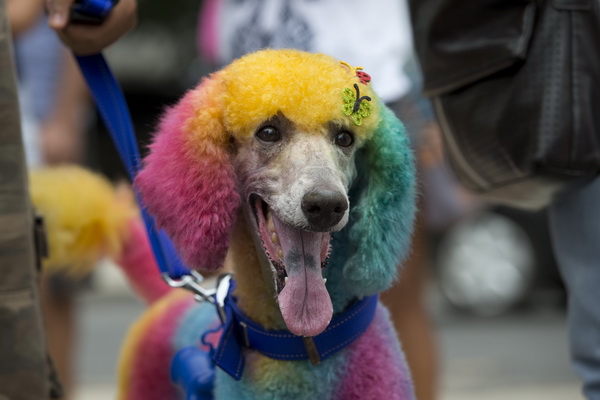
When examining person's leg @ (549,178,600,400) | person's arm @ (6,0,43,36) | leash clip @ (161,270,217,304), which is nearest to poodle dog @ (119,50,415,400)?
leash clip @ (161,270,217,304)

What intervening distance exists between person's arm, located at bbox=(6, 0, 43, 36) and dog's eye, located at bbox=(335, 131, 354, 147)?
5.72ft

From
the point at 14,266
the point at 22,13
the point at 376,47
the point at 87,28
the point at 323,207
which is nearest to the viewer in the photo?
the point at 323,207

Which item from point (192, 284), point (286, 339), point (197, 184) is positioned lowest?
point (192, 284)

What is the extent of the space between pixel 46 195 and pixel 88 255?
0.20 metres

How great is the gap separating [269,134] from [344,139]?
158 millimetres

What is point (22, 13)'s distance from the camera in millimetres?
3234

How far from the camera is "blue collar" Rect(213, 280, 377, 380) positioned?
1937 mm

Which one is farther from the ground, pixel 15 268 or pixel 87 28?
pixel 87 28

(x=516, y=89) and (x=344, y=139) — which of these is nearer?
(x=344, y=139)

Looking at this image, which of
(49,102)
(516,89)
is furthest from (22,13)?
(516,89)

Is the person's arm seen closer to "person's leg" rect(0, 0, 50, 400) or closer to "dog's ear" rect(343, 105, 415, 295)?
"person's leg" rect(0, 0, 50, 400)

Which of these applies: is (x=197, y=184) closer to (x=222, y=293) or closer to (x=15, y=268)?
(x=222, y=293)

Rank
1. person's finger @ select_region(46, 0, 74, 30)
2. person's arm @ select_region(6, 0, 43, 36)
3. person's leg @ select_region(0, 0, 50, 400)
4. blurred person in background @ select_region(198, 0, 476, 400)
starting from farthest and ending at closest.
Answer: person's arm @ select_region(6, 0, 43, 36) → blurred person in background @ select_region(198, 0, 476, 400) → person's finger @ select_region(46, 0, 74, 30) → person's leg @ select_region(0, 0, 50, 400)

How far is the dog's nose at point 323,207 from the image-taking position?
5.69ft
